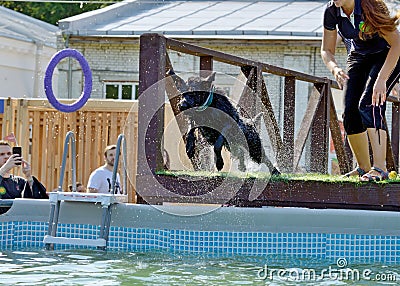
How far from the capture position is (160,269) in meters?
5.21

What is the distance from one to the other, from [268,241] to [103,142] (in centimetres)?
437

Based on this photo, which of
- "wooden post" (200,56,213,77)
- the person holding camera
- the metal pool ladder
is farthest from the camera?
the person holding camera

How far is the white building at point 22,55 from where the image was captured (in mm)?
17219

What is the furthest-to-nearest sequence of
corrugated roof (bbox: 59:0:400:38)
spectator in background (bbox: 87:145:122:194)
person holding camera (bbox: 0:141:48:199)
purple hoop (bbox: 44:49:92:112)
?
corrugated roof (bbox: 59:0:400:38)
purple hoop (bbox: 44:49:92:112)
spectator in background (bbox: 87:145:122:194)
person holding camera (bbox: 0:141:48:199)

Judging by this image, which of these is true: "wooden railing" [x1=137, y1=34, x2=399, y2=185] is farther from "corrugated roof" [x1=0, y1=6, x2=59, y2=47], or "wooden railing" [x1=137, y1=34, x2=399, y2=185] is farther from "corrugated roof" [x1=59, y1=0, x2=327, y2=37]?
"corrugated roof" [x1=0, y1=6, x2=59, y2=47]

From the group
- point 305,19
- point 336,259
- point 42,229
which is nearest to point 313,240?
point 336,259

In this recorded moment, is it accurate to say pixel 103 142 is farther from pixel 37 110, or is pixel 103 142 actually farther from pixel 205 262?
pixel 205 262

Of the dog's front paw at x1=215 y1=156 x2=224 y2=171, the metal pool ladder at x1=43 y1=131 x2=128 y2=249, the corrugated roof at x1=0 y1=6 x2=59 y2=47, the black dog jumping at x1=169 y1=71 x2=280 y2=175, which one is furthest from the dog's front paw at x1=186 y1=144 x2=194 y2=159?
the corrugated roof at x1=0 y1=6 x2=59 y2=47

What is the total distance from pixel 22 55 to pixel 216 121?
11926mm

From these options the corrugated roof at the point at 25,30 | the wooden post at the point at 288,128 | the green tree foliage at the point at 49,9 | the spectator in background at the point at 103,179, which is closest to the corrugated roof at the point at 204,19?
the corrugated roof at the point at 25,30

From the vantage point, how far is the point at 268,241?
586cm

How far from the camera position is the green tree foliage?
32.9 metres

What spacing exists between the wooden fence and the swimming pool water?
12.8ft

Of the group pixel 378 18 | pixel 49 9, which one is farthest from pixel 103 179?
pixel 49 9
